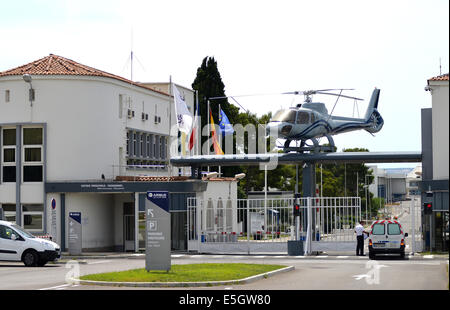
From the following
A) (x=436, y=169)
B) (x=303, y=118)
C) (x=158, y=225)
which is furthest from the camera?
(x=303, y=118)

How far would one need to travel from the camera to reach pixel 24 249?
1252 inches

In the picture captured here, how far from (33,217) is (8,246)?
38.2ft

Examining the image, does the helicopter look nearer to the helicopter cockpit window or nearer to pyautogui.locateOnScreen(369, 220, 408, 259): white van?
the helicopter cockpit window

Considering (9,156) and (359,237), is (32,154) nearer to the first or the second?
(9,156)

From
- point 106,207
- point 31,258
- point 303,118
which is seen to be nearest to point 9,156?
point 106,207

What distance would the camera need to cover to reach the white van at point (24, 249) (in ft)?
104

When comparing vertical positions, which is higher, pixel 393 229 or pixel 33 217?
pixel 33 217

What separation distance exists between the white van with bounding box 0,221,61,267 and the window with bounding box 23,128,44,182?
462 inches

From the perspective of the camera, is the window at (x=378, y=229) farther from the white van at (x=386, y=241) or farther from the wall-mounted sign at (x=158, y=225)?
the wall-mounted sign at (x=158, y=225)

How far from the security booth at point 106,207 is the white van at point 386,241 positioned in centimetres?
997

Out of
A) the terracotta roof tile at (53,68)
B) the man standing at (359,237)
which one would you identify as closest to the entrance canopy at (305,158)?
the man standing at (359,237)
